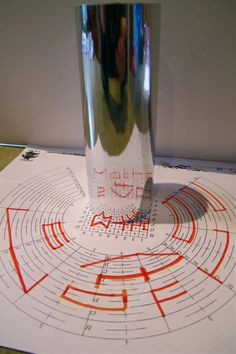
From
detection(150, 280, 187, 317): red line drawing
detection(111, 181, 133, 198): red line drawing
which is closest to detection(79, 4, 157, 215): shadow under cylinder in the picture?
detection(111, 181, 133, 198): red line drawing

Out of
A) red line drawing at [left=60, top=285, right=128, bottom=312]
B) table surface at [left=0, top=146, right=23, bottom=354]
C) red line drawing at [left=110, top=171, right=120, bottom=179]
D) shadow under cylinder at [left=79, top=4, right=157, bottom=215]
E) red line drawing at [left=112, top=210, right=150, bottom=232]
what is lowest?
red line drawing at [left=112, top=210, right=150, bottom=232]

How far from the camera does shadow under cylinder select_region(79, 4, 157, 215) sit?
32 centimetres

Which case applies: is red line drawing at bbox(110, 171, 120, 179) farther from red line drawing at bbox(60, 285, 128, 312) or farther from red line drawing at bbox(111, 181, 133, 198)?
red line drawing at bbox(60, 285, 128, 312)

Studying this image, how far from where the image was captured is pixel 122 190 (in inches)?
17.4

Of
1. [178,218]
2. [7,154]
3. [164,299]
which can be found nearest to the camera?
[164,299]

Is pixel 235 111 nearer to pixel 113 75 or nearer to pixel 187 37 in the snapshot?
pixel 187 37

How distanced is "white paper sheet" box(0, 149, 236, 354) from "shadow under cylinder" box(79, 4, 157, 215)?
4 centimetres

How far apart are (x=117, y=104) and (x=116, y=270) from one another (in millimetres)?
191

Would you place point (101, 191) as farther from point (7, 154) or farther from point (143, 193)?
point (7, 154)

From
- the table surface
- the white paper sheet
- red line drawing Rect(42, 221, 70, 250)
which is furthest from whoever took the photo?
the table surface

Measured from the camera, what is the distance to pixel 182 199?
0.46 meters

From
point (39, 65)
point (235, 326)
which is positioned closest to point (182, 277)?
point (235, 326)

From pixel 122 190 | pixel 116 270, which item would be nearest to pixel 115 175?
pixel 122 190

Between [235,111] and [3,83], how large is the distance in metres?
0.44
